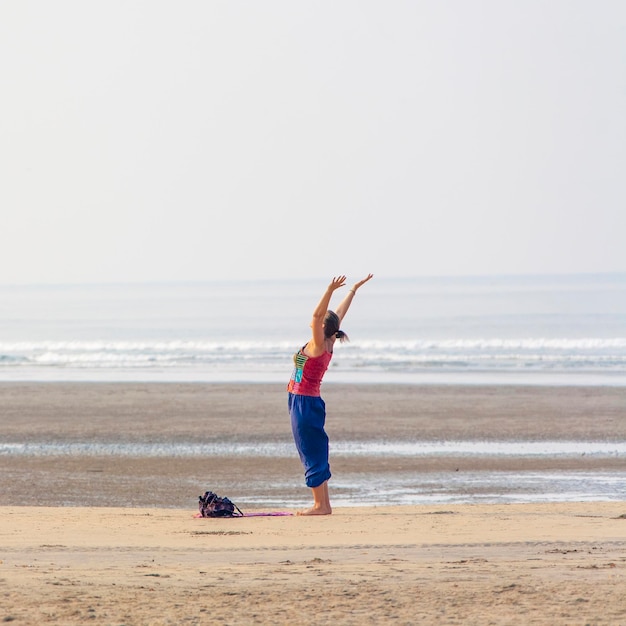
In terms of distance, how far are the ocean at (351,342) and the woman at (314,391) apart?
17304 millimetres

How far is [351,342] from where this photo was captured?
4478 cm

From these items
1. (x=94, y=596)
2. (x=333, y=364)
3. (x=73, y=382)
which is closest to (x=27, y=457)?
(x=94, y=596)

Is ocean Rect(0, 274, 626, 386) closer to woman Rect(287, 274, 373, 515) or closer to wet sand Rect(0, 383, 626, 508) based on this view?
wet sand Rect(0, 383, 626, 508)

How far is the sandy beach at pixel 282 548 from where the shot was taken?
5117mm

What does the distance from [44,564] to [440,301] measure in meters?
78.5

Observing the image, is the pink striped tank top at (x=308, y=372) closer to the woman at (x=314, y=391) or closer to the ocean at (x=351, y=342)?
the woman at (x=314, y=391)

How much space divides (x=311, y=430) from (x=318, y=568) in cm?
211

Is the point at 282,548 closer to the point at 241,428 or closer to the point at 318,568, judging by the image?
the point at 318,568

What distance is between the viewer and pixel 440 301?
275ft

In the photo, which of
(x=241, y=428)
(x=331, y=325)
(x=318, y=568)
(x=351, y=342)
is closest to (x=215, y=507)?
(x=331, y=325)

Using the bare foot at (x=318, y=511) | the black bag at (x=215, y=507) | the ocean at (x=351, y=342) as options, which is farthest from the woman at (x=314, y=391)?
the ocean at (x=351, y=342)

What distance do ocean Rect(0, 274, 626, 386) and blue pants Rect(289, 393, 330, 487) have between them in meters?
17.3

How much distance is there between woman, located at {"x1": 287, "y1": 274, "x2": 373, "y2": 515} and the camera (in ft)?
26.1

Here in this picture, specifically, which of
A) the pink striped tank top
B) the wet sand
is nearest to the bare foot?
the pink striped tank top
